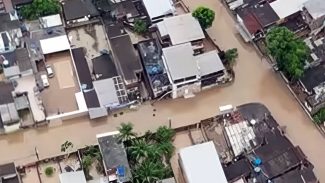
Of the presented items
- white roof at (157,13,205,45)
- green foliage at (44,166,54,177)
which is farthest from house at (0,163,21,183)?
white roof at (157,13,205,45)

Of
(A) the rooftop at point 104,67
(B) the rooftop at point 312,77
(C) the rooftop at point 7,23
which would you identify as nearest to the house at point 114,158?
(A) the rooftop at point 104,67

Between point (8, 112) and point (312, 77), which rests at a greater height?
point (8, 112)

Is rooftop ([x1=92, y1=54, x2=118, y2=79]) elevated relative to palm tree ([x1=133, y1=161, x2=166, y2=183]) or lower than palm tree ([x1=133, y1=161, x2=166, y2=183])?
elevated

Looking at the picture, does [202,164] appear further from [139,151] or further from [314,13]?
[314,13]

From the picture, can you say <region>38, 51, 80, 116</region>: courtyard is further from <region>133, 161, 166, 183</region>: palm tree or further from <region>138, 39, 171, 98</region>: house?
<region>133, 161, 166, 183</region>: palm tree

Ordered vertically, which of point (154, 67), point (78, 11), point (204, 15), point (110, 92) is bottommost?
point (110, 92)

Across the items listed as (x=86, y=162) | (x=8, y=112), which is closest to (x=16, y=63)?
(x=8, y=112)
